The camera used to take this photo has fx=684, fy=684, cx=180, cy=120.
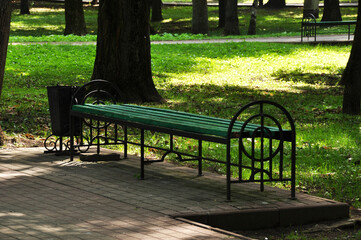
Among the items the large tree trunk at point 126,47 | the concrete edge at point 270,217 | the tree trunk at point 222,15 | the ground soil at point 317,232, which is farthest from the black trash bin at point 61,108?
the tree trunk at point 222,15

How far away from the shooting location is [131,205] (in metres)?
6.79

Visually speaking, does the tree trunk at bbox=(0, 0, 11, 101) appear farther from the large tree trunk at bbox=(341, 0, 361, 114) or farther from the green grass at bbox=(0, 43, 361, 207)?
the large tree trunk at bbox=(341, 0, 361, 114)

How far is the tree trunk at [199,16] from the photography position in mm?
36250

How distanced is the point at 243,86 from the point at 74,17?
15695 mm

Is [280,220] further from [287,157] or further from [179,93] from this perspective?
[179,93]

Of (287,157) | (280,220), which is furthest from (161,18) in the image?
(280,220)

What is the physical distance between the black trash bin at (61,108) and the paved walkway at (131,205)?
861 millimetres

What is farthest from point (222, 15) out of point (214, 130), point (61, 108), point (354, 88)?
point (214, 130)

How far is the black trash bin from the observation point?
9547 mm

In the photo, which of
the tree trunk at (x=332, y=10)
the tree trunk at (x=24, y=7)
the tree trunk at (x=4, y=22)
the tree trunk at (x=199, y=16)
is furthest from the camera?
the tree trunk at (x=24, y=7)

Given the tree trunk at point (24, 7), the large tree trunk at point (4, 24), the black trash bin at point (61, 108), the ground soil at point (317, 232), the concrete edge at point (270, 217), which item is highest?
the large tree trunk at point (4, 24)

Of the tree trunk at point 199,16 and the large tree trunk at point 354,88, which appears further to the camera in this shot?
the tree trunk at point 199,16

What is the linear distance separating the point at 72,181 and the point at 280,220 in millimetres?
2622

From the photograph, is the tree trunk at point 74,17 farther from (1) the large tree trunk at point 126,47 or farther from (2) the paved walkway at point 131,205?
(2) the paved walkway at point 131,205
